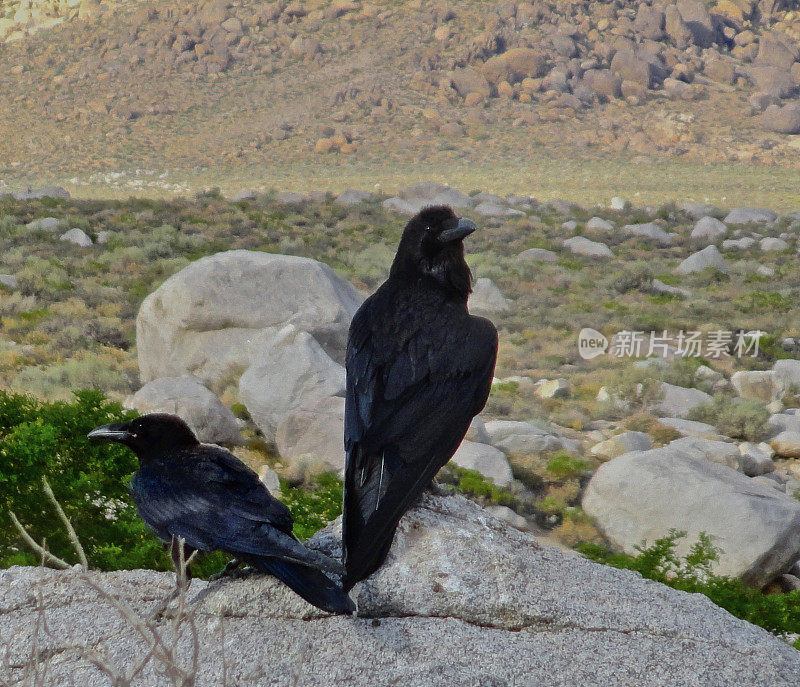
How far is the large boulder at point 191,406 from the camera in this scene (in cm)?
722

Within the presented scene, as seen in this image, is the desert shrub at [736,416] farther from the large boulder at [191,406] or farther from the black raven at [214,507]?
the black raven at [214,507]

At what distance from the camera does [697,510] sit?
646cm

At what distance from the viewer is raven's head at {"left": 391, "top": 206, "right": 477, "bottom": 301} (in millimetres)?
2953

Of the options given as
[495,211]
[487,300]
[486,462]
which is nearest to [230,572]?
[486,462]

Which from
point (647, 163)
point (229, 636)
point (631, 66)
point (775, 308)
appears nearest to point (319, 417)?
point (229, 636)

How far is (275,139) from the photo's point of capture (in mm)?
67188

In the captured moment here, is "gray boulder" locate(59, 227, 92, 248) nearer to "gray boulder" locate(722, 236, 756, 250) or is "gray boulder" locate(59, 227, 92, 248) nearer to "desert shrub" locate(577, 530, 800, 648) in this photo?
"desert shrub" locate(577, 530, 800, 648)

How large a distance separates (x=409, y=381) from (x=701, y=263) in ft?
67.2

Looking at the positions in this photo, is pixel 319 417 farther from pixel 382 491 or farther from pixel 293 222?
pixel 293 222

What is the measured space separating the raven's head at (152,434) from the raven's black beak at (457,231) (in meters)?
1.25

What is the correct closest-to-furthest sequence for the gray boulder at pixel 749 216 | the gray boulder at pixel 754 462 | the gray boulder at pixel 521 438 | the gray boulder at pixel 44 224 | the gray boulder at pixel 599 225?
the gray boulder at pixel 521 438, the gray boulder at pixel 754 462, the gray boulder at pixel 44 224, the gray boulder at pixel 599 225, the gray boulder at pixel 749 216

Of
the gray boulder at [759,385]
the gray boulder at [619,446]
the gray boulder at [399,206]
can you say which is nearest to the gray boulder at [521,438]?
the gray boulder at [619,446]

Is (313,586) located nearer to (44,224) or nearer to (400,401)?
(400,401)

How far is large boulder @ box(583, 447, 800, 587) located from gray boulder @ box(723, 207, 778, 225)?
25588 mm
